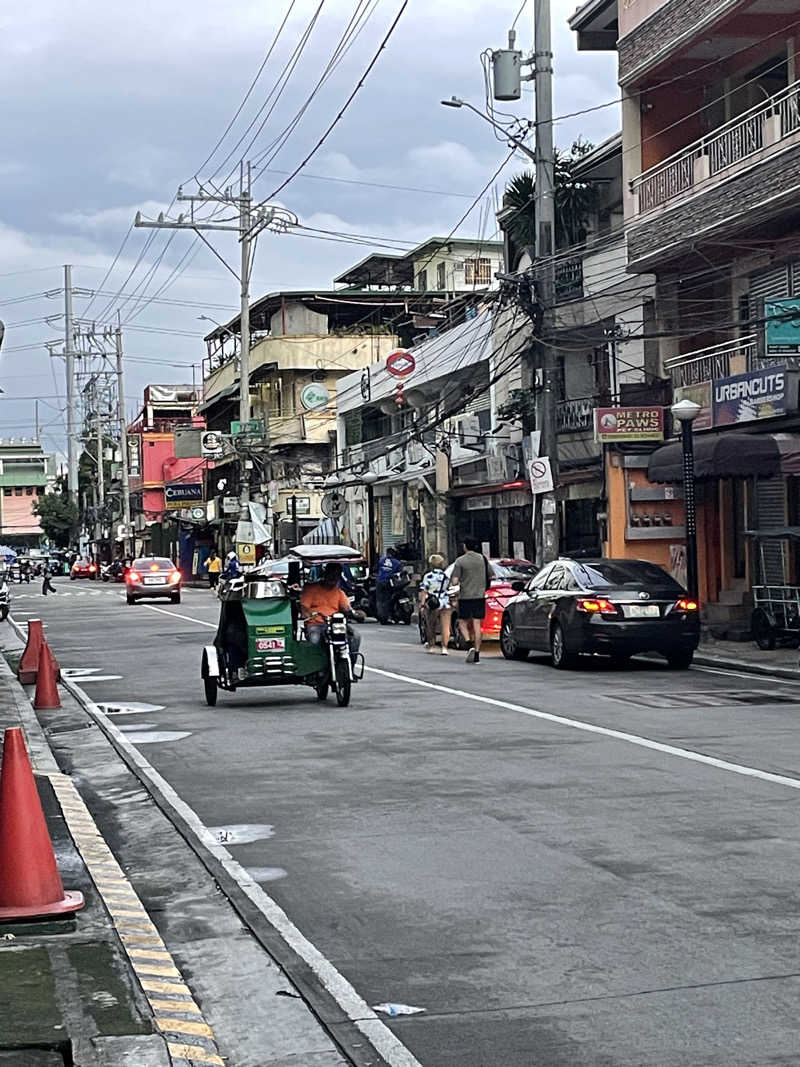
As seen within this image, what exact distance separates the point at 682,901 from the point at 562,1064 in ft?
7.81

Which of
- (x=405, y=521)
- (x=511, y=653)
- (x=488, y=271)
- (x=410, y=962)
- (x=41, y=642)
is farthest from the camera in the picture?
(x=488, y=271)

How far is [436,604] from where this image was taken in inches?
1025

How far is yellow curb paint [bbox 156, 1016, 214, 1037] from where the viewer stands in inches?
227

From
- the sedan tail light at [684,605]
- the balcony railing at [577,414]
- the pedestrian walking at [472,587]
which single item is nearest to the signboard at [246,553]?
the balcony railing at [577,414]

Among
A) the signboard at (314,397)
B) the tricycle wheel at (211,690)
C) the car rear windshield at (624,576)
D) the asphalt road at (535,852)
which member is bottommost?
the asphalt road at (535,852)

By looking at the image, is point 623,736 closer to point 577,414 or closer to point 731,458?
point 731,458

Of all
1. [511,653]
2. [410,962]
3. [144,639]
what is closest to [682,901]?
[410,962]

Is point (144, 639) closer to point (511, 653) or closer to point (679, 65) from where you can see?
point (511, 653)

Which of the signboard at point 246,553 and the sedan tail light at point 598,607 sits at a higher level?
the signboard at point 246,553

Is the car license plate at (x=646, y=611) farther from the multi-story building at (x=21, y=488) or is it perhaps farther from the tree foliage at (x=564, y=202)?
the multi-story building at (x=21, y=488)

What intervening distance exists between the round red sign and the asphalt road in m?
31.2

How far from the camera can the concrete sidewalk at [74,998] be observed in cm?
538

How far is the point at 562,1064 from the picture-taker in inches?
208

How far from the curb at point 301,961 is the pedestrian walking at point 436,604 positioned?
14255 millimetres
